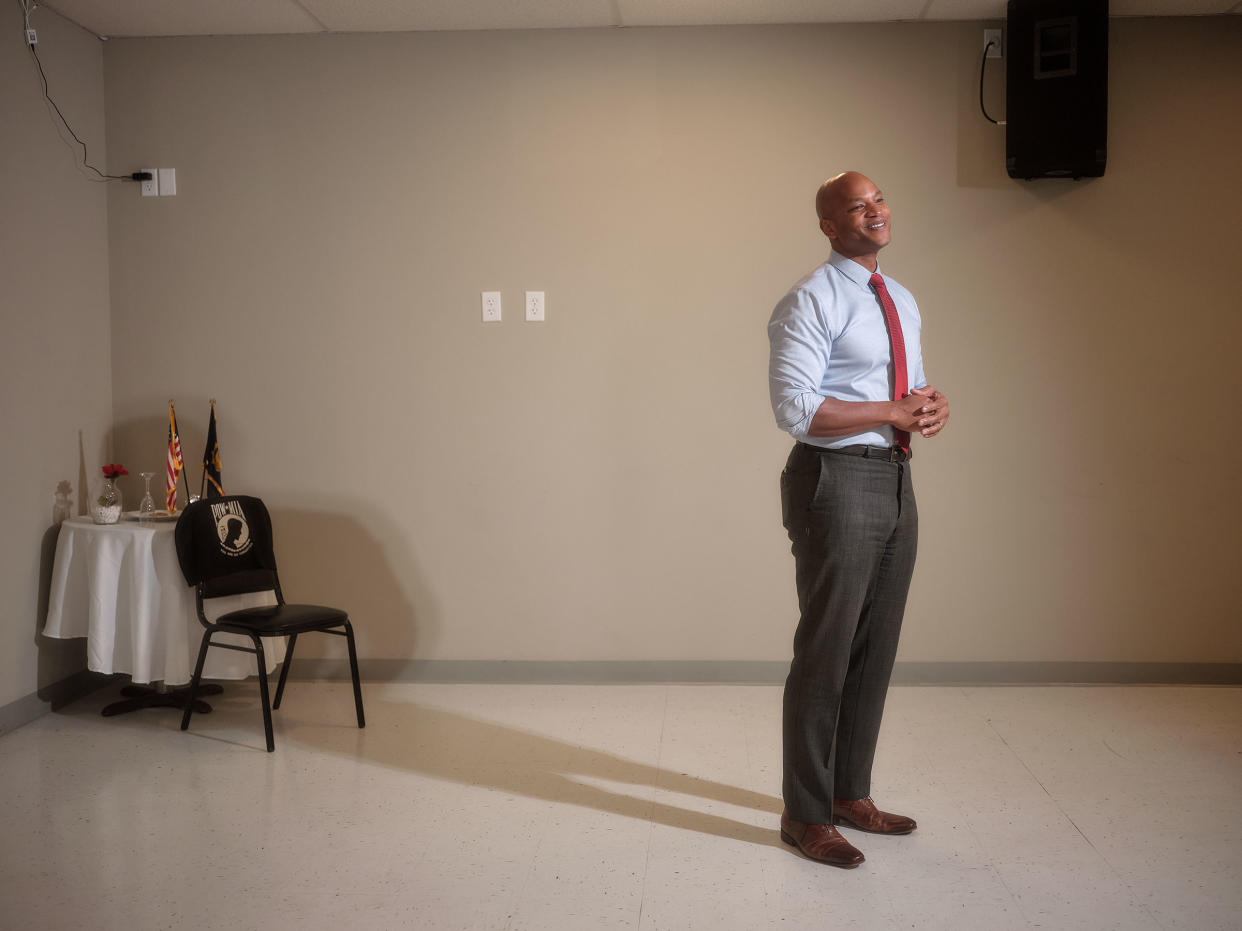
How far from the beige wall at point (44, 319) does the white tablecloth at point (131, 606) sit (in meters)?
0.15

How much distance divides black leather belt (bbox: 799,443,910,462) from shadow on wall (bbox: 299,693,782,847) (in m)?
0.97

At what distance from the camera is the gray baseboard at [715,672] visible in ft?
12.9

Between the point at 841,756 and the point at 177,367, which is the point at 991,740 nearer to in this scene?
the point at 841,756

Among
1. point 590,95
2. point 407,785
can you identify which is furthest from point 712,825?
point 590,95

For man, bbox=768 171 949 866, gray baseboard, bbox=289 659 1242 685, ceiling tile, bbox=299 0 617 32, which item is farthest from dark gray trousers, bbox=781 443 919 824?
ceiling tile, bbox=299 0 617 32

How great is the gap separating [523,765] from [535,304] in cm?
174

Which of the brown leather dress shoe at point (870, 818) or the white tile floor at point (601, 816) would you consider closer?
the white tile floor at point (601, 816)

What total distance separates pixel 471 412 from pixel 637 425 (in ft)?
2.11

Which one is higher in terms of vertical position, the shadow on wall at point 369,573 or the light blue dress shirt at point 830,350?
the light blue dress shirt at point 830,350

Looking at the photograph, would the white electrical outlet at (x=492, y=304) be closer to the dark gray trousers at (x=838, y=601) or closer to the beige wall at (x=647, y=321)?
the beige wall at (x=647, y=321)

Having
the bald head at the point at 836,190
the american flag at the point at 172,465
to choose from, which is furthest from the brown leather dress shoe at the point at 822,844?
the american flag at the point at 172,465

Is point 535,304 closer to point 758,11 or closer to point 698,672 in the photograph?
point 758,11

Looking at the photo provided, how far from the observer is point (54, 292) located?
3.74 m

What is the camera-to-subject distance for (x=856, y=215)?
2365mm
